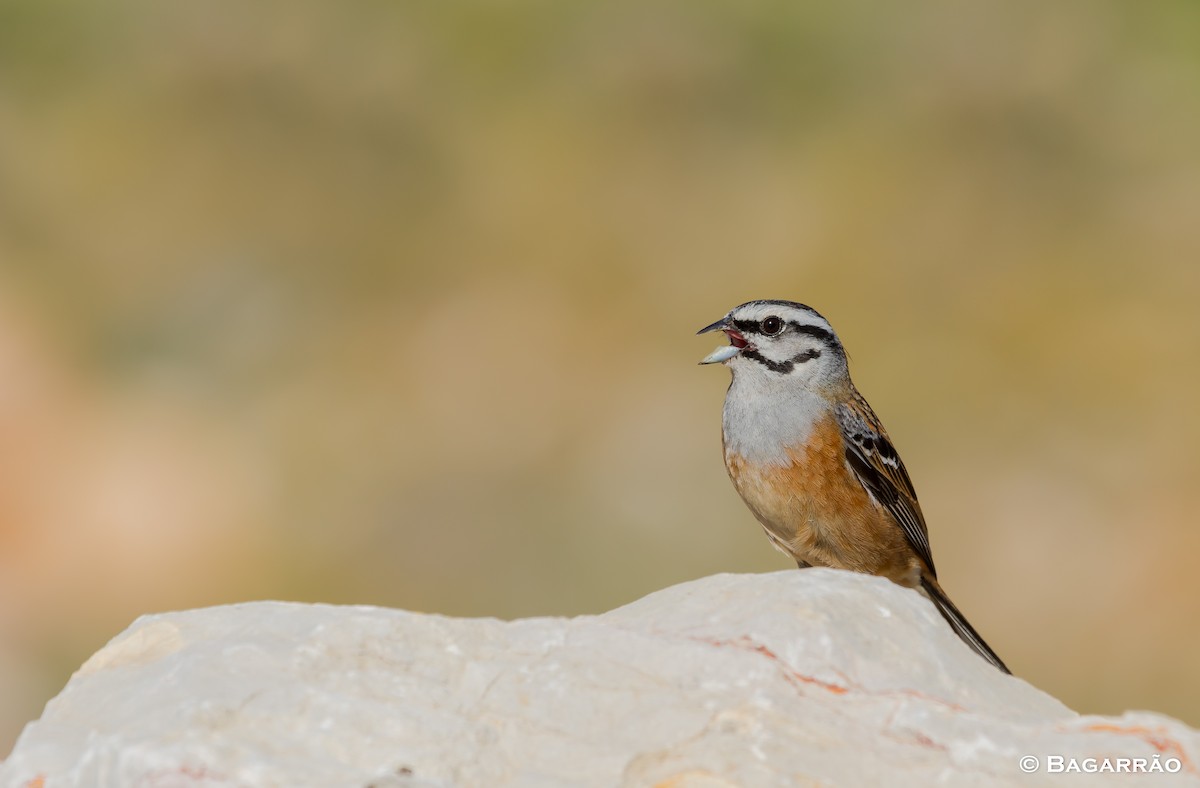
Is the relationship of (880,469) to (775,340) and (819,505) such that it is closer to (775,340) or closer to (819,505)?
(819,505)

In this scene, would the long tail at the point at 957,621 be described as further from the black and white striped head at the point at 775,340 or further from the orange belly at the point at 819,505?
the black and white striped head at the point at 775,340

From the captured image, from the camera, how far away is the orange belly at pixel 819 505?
7.18 meters

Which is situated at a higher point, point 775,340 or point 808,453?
point 775,340

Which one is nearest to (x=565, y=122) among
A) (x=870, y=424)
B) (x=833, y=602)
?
(x=870, y=424)

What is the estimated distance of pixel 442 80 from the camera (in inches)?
562

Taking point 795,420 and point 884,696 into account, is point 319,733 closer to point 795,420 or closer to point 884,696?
point 884,696

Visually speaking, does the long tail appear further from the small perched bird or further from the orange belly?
the orange belly

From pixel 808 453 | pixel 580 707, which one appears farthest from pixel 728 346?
pixel 580 707

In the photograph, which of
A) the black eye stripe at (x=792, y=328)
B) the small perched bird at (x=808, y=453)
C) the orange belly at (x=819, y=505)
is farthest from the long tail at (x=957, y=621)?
the black eye stripe at (x=792, y=328)

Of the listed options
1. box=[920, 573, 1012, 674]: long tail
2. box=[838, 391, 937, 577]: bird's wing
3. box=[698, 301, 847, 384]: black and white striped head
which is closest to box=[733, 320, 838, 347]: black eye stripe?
box=[698, 301, 847, 384]: black and white striped head

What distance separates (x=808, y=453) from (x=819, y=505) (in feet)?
0.86

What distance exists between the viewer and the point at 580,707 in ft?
14.4

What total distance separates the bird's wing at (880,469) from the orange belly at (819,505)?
91mm

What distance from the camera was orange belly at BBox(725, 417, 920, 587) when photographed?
718 cm
